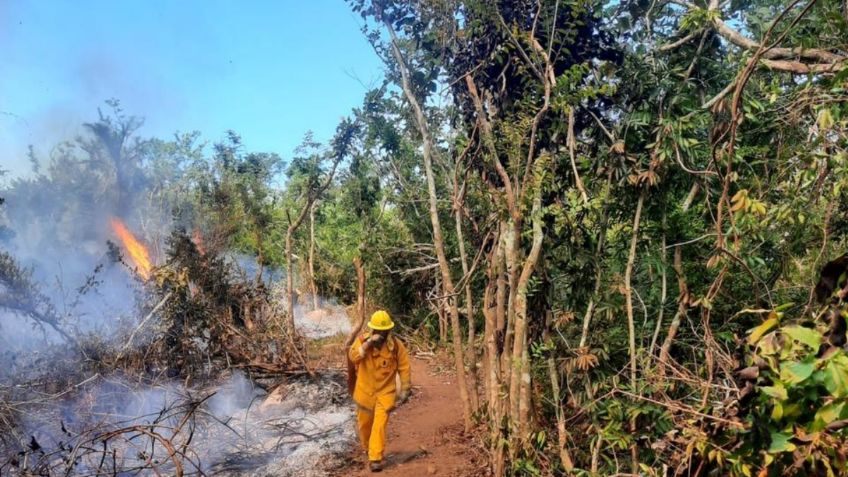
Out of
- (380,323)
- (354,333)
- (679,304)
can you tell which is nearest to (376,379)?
(380,323)

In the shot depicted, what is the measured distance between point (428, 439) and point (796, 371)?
18.4ft

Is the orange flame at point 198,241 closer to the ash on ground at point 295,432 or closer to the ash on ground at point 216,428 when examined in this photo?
the ash on ground at point 216,428

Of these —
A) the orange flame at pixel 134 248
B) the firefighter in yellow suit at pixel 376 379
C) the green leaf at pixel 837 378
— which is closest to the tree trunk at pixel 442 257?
the firefighter in yellow suit at pixel 376 379

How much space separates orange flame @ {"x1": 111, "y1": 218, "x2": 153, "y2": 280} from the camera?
9.83 metres

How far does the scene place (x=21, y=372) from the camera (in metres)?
7.38

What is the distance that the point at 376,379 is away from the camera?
229 inches

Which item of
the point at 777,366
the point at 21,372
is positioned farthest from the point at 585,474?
the point at 21,372

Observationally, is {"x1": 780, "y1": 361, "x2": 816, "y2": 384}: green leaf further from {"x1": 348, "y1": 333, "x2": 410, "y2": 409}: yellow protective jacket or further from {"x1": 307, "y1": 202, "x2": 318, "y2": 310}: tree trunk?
{"x1": 307, "y1": 202, "x2": 318, "y2": 310}: tree trunk

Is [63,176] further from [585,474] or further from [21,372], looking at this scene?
[585,474]

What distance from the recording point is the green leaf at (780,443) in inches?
75.4

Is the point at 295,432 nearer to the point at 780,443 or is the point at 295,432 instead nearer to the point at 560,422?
the point at 560,422

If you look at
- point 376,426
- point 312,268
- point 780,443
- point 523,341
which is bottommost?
point 376,426

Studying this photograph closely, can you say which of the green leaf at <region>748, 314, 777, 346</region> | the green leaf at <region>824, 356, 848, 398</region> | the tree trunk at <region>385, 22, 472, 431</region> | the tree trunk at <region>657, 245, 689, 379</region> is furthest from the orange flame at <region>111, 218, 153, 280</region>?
the green leaf at <region>824, 356, 848, 398</region>

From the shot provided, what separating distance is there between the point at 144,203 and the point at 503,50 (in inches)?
402
